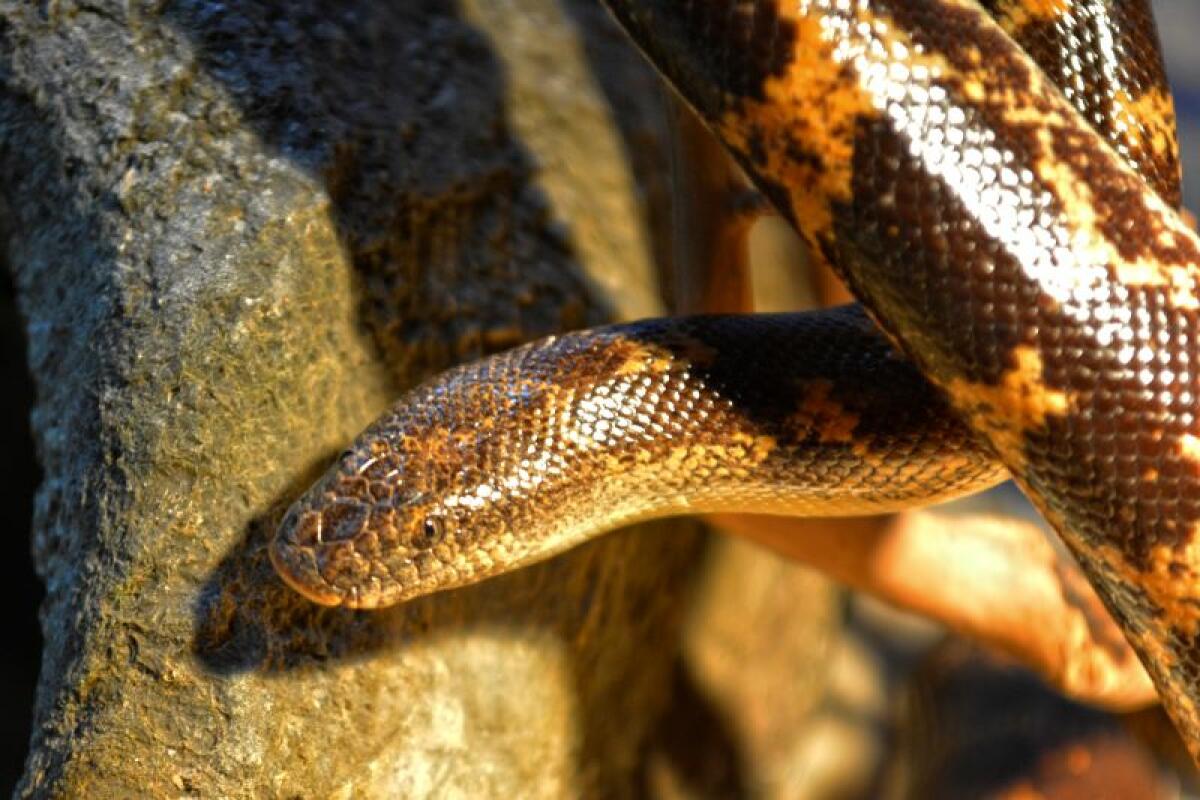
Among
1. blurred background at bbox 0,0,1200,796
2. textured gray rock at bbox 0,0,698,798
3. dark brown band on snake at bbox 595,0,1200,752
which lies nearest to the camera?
dark brown band on snake at bbox 595,0,1200,752

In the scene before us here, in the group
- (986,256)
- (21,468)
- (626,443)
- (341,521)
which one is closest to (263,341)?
(341,521)

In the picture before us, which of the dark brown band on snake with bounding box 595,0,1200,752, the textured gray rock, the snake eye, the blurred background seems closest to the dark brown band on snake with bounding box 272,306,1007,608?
the snake eye

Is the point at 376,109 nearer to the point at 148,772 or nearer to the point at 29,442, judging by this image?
the point at 148,772

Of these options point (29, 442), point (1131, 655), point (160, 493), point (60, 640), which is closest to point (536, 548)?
point (160, 493)

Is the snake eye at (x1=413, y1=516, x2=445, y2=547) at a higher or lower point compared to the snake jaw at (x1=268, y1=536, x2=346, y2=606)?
higher

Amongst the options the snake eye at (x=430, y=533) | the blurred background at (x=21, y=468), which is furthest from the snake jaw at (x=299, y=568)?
the blurred background at (x=21, y=468)

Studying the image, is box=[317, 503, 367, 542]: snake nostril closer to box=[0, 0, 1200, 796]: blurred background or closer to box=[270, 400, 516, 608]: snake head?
box=[270, 400, 516, 608]: snake head

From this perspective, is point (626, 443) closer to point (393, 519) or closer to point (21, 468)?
point (393, 519)

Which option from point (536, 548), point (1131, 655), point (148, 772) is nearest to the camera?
point (148, 772)
